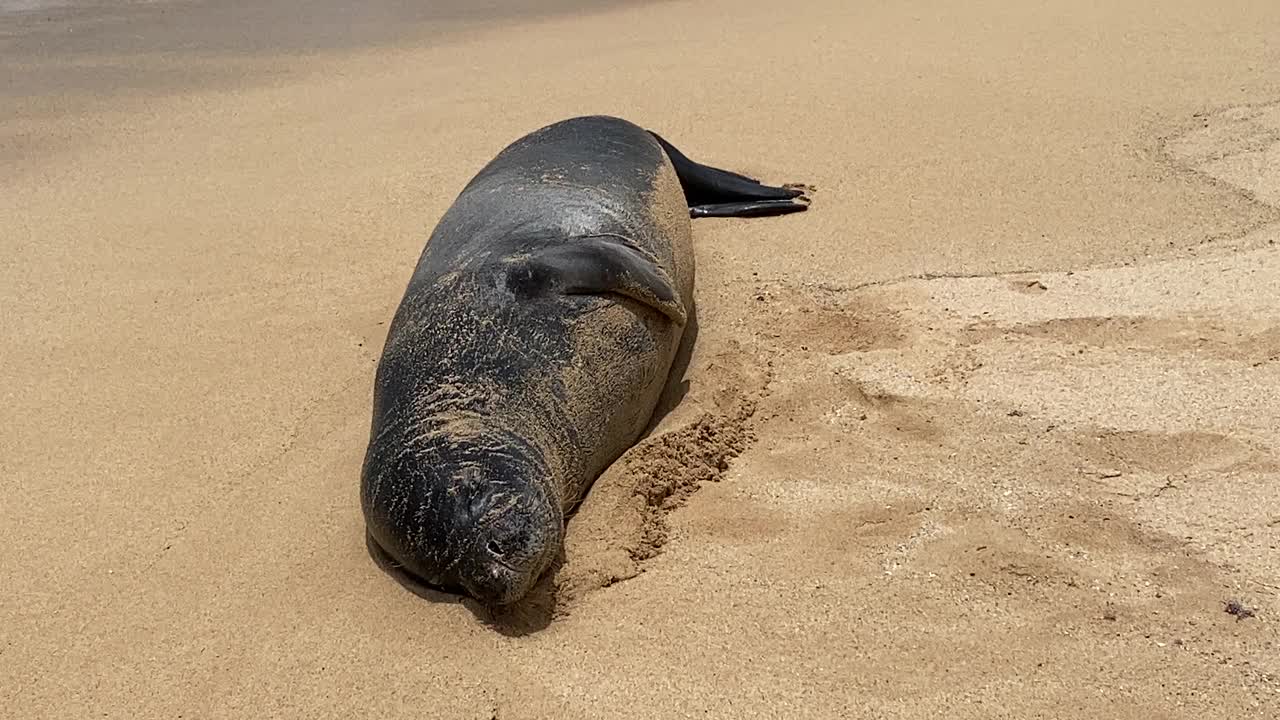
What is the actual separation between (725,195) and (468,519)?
3.03 metres

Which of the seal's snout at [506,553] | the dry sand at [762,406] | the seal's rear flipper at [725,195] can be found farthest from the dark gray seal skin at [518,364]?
the seal's rear flipper at [725,195]

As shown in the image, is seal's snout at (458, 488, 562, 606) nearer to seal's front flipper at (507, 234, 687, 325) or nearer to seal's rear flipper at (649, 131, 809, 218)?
seal's front flipper at (507, 234, 687, 325)

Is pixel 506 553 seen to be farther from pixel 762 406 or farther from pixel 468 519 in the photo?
pixel 762 406

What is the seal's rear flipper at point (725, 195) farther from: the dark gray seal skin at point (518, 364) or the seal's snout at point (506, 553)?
the seal's snout at point (506, 553)

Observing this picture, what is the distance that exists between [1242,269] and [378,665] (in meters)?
3.55

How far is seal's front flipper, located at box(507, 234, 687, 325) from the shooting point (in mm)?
3434

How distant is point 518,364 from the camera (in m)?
3.24

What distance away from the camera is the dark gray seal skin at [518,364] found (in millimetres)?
2822

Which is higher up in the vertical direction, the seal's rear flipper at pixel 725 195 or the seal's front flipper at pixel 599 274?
the seal's front flipper at pixel 599 274

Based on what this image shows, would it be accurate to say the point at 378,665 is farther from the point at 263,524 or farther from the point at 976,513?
the point at 976,513

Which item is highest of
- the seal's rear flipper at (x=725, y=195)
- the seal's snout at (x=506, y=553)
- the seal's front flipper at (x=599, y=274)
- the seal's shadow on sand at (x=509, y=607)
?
the seal's front flipper at (x=599, y=274)

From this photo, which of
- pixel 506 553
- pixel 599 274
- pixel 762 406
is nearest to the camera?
pixel 506 553

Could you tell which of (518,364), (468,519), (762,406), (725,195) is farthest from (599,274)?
(725,195)

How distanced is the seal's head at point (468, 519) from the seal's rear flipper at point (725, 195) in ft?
8.68
